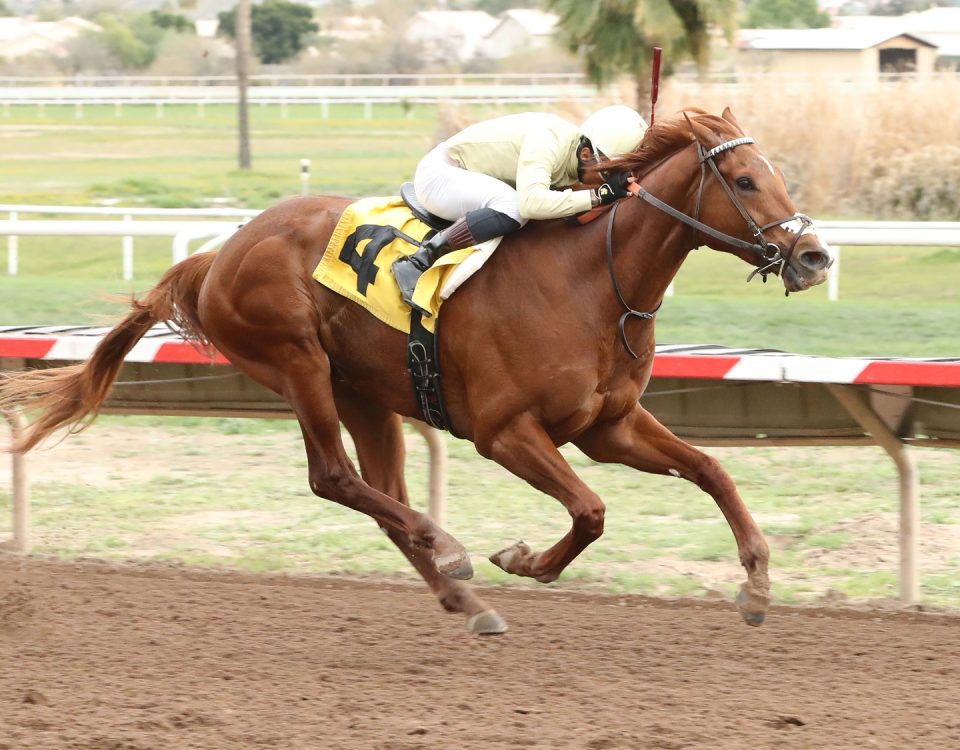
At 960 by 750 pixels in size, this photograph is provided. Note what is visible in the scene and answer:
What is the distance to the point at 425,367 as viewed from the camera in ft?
16.1

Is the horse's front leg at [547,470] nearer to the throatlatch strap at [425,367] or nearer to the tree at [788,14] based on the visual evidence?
the throatlatch strap at [425,367]

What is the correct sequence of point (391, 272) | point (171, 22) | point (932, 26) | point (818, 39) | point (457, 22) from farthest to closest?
point (457, 22) → point (171, 22) → point (932, 26) → point (818, 39) → point (391, 272)

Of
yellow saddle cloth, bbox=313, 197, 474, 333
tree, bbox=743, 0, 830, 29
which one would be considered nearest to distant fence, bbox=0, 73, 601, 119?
yellow saddle cloth, bbox=313, 197, 474, 333

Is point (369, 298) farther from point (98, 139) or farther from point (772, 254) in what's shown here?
point (98, 139)

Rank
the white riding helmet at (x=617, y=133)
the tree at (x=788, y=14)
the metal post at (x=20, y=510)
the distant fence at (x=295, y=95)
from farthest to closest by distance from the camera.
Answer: the tree at (x=788, y=14), the distant fence at (x=295, y=95), the metal post at (x=20, y=510), the white riding helmet at (x=617, y=133)

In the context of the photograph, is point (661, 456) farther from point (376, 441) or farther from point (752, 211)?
point (376, 441)

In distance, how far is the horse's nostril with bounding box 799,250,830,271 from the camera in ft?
14.0

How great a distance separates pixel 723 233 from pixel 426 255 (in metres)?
0.97

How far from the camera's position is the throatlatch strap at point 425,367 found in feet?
16.1

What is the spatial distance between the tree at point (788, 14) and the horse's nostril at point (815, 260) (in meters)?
74.7

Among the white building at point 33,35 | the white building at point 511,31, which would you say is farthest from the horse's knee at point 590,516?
the white building at point 511,31

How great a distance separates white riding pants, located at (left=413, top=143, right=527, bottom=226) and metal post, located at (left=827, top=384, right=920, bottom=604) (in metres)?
1.37

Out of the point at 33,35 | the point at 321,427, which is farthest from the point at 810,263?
the point at 33,35

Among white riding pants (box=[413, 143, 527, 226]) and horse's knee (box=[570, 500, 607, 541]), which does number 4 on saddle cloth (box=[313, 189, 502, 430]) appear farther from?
horse's knee (box=[570, 500, 607, 541])
